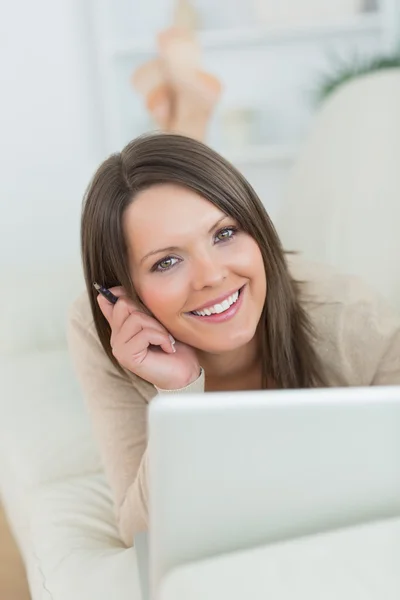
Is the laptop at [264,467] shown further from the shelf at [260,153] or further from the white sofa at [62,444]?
the shelf at [260,153]

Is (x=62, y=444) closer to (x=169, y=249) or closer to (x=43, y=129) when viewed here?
(x=169, y=249)

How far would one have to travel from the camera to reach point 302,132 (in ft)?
9.70

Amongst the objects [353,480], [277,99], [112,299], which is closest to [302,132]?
[277,99]

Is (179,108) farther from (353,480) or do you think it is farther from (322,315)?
(353,480)

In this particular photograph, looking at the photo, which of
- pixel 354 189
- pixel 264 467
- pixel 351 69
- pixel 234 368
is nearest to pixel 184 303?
pixel 234 368

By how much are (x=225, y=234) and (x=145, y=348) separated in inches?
8.4

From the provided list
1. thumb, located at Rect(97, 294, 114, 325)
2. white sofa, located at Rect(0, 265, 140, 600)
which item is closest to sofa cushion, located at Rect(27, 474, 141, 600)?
white sofa, located at Rect(0, 265, 140, 600)

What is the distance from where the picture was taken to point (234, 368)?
4.49 ft


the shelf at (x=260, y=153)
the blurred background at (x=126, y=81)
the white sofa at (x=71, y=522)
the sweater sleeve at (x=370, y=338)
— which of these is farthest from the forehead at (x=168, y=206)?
the shelf at (x=260, y=153)

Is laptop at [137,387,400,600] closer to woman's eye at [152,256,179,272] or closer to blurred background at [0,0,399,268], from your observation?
woman's eye at [152,256,179,272]

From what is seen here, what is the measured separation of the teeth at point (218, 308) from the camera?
1.12m

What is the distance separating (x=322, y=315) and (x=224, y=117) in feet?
5.26

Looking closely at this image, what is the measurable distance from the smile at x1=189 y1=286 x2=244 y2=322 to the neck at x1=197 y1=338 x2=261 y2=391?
0.21 m

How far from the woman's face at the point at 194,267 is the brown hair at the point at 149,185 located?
15 mm
